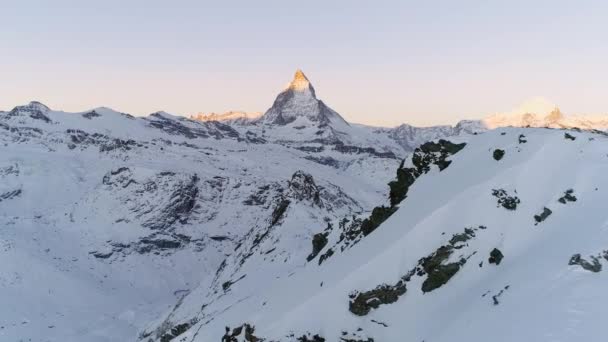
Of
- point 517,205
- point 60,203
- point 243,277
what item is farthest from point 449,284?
point 60,203

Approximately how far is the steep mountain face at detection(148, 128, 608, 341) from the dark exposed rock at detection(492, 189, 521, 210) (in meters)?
0.06

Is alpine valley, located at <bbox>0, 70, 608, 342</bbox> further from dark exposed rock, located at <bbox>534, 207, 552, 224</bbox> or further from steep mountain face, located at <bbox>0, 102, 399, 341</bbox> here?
Answer: steep mountain face, located at <bbox>0, 102, 399, 341</bbox>

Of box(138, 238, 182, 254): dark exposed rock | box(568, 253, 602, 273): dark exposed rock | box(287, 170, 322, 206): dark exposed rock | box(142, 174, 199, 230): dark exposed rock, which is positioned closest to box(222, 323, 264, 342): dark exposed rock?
box(568, 253, 602, 273): dark exposed rock

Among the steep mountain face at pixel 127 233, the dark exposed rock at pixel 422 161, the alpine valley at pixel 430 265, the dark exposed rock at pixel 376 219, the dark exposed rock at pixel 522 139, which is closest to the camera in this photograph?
the alpine valley at pixel 430 265

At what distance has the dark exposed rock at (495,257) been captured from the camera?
2856 centimetres

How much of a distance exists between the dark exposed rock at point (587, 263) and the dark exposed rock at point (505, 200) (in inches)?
265

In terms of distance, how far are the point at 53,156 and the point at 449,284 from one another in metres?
190

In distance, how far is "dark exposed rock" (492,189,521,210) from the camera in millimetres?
31434

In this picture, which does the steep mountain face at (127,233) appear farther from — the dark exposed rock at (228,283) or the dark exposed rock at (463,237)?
the dark exposed rock at (463,237)

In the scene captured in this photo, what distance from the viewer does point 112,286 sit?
117m

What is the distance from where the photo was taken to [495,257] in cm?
2866

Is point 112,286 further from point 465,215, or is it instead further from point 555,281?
point 555,281

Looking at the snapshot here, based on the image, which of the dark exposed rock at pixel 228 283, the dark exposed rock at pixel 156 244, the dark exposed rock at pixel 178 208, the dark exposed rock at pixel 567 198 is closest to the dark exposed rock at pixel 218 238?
the dark exposed rock at pixel 156 244

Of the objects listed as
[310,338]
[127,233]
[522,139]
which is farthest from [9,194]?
[522,139]
